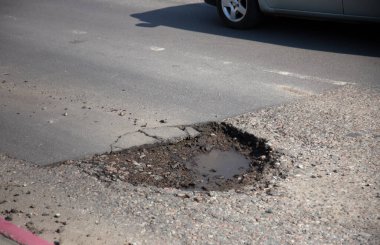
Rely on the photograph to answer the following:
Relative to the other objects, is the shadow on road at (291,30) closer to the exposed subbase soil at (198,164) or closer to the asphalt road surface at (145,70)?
the asphalt road surface at (145,70)

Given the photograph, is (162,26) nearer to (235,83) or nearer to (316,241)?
(235,83)

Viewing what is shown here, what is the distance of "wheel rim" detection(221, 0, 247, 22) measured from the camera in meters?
10.5


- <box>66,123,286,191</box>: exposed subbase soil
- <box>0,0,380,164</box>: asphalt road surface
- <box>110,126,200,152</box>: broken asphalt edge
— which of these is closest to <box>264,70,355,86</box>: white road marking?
<box>0,0,380,164</box>: asphalt road surface

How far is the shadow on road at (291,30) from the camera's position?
9320mm

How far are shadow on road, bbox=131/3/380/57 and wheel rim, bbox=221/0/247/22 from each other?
0.23 metres

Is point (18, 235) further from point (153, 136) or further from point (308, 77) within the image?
point (308, 77)

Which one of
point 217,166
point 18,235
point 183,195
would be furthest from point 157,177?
point 18,235

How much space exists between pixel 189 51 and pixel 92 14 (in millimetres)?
3527

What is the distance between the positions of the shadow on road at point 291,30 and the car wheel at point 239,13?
0.13 meters

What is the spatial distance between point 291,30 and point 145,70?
10.1 feet

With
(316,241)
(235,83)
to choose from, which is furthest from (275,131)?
(316,241)

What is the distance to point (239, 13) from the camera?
10555mm

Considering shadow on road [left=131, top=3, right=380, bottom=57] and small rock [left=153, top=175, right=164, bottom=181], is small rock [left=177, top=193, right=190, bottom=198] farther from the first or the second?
shadow on road [left=131, top=3, right=380, bottom=57]

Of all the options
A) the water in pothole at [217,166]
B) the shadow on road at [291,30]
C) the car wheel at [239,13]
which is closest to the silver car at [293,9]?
the car wheel at [239,13]
